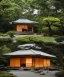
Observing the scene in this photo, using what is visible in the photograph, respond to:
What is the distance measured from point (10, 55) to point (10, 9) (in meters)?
23.3

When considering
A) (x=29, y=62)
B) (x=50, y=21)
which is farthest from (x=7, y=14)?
(x=29, y=62)

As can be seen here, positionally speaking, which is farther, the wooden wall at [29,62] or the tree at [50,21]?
the tree at [50,21]

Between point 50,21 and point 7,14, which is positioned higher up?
point 7,14

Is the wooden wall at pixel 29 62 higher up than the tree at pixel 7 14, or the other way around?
the tree at pixel 7 14

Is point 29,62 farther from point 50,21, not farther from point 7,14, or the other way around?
point 7,14

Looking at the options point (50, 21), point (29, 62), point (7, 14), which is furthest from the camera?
point (7, 14)

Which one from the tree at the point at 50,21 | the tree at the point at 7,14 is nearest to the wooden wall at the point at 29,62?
the tree at the point at 50,21

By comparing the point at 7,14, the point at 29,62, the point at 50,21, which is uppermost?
the point at 7,14

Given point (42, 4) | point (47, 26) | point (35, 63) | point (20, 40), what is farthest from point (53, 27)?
point (35, 63)

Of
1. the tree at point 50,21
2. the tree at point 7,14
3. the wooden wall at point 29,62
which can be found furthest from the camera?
the tree at point 7,14

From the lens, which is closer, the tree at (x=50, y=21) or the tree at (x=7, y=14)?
the tree at (x=50, y=21)

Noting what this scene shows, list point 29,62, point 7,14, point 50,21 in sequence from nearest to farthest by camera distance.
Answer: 1. point 29,62
2. point 50,21
3. point 7,14

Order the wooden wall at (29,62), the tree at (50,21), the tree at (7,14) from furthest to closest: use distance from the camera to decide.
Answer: the tree at (7,14) → the tree at (50,21) → the wooden wall at (29,62)

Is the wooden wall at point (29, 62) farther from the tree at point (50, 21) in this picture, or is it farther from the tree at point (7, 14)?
the tree at point (7, 14)
